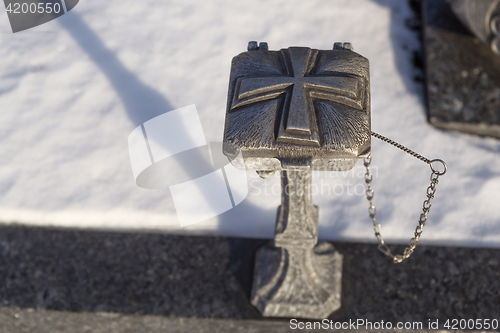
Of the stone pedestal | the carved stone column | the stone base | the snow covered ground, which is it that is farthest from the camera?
the snow covered ground

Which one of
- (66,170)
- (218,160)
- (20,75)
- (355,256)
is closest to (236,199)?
(218,160)

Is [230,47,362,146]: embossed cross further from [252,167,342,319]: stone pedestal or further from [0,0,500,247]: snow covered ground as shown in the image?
[0,0,500,247]: snow covered ground

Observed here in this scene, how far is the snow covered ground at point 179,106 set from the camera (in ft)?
6.10

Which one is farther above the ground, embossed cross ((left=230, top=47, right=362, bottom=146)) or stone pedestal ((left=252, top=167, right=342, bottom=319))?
embossed cross ((left=230, top=47, right=362, bottom=146))

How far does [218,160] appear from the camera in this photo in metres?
2.03

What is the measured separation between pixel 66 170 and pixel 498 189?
214cm

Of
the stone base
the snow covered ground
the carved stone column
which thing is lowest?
the stone base

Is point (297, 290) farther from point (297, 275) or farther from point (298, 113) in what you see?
point (298, 113)

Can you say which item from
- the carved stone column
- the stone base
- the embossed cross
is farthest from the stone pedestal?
the embossed cross

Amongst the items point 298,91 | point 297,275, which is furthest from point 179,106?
point 298,91

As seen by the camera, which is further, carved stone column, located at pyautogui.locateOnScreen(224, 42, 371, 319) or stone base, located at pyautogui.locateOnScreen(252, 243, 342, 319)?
stone base, located at pyautogui.locateOnScreen(252, 243, 342, 319)

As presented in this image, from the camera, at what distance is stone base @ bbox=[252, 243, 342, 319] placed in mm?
1568

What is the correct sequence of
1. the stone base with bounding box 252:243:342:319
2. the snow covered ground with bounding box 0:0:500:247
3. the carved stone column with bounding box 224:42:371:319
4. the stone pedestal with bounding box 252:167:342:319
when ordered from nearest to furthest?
the carved stone column with bounding box 224:42:371:319, the stone pedestal with bounding box 252:167:342:319, the stone base with bounding box 252:243:342:319, the snow covered ground with bounding box 0:0:500:247

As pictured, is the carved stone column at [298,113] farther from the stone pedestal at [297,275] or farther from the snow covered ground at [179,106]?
the snow covered ground at [179,106]
